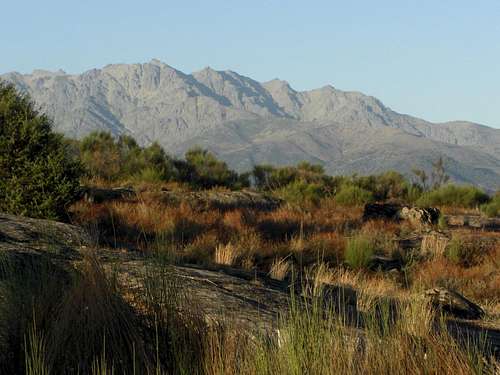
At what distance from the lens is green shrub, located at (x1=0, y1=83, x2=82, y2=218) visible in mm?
12508

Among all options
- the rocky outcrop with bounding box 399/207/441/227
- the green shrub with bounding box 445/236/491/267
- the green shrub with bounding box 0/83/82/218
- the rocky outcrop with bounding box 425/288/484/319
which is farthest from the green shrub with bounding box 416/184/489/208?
the rocky outcrop with bounding box 425/288/484/319

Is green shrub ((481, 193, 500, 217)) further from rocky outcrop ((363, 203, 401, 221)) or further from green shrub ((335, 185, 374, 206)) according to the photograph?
rocky outcrop ((363, 203, 401, 221))

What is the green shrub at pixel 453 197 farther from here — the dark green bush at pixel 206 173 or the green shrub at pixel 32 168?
the green shrub at pixel 32 168

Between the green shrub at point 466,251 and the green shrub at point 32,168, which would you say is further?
the green shrub at point 466,251

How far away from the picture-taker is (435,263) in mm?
13680

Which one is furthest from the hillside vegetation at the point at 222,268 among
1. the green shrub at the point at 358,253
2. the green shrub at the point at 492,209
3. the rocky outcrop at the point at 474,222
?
the green shrub at the point at 492,209

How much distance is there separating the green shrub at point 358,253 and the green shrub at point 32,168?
5.54 meters

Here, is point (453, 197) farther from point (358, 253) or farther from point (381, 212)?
point (358, 253)

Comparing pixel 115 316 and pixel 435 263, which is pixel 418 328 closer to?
pixel 115 316

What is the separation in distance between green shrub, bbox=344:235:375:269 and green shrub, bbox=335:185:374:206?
12214mm

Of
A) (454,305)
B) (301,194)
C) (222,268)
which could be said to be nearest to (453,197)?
(301,194)

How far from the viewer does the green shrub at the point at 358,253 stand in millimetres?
13578

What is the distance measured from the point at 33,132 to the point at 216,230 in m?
4.22

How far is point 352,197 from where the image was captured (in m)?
26.7
